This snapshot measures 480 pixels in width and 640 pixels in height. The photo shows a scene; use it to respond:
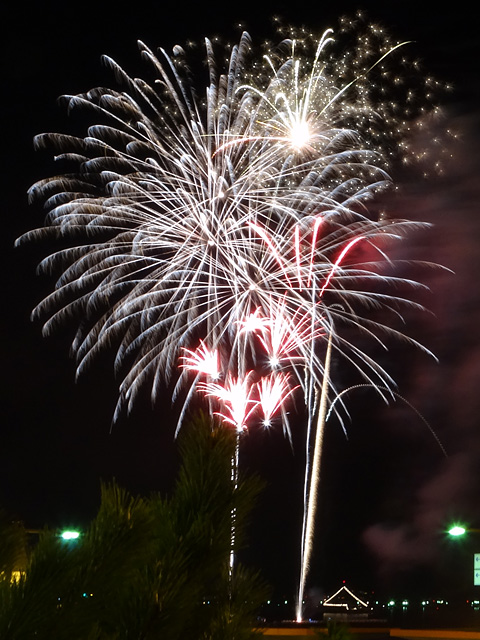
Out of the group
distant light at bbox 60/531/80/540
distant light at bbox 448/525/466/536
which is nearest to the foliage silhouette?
distant light at bbox 60/531/80/540

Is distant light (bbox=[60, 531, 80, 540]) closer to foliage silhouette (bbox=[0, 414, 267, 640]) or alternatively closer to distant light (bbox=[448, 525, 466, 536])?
foliage silhouette (bbox=[0, 414, 267, 640])

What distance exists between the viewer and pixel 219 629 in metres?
3.08

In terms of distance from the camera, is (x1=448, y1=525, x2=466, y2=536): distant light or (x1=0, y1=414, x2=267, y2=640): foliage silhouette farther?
(x1=448, y1=525, x2=466, y2=536): distant light

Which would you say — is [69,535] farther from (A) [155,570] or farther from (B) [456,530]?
(B) [456,530]

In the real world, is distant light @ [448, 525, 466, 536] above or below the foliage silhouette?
above

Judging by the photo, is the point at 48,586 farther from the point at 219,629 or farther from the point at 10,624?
the point at 219,629

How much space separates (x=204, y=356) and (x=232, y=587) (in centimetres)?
1885

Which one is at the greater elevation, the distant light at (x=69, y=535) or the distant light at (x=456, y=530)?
the distant light at (x=456, y=530)

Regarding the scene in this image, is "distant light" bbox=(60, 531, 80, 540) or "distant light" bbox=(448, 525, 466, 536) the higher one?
"distant light" bbox=(448, 525, 466, 536)

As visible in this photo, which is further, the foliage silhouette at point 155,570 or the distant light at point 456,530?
the distant light at point 456,530

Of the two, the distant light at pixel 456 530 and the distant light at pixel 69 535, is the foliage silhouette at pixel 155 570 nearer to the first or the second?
the distant light at pixel 69 535

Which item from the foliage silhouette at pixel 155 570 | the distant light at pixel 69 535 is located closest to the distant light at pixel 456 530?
the foliage silhouette at pixel 155 570

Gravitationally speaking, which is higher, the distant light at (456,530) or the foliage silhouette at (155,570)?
the distant light at (456,530)

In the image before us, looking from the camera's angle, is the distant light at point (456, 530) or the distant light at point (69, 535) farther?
the distant light at point (456, 530)
